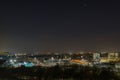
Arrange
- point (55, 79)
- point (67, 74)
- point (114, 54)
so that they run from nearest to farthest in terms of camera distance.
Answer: point (55, 79) → point (67, 74) → point (114, 54)

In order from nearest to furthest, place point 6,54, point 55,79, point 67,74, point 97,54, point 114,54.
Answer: point 55,79 < point 67,74 < point 114,54 < point 97,54 < point 6,54

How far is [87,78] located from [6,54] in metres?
103

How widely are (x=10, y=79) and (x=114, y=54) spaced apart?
84218 mm

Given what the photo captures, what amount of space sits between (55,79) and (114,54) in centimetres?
8153

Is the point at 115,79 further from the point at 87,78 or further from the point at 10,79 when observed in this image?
the point at 10,79

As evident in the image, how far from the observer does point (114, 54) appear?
107000mm

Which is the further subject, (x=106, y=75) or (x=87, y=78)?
(x=106, y=75)

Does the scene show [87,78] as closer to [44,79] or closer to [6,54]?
[44,79]

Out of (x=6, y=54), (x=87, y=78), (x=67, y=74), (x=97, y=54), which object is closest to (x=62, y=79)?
(x=87, y=78)

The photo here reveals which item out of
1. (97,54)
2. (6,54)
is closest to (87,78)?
(97,54)

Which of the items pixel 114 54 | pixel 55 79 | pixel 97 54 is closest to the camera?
pixel 55 79

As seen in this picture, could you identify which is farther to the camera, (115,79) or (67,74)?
(67,74)

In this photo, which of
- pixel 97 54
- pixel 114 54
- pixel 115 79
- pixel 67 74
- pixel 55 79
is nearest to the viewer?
pixel 115 79

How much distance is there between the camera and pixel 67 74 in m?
32.3
